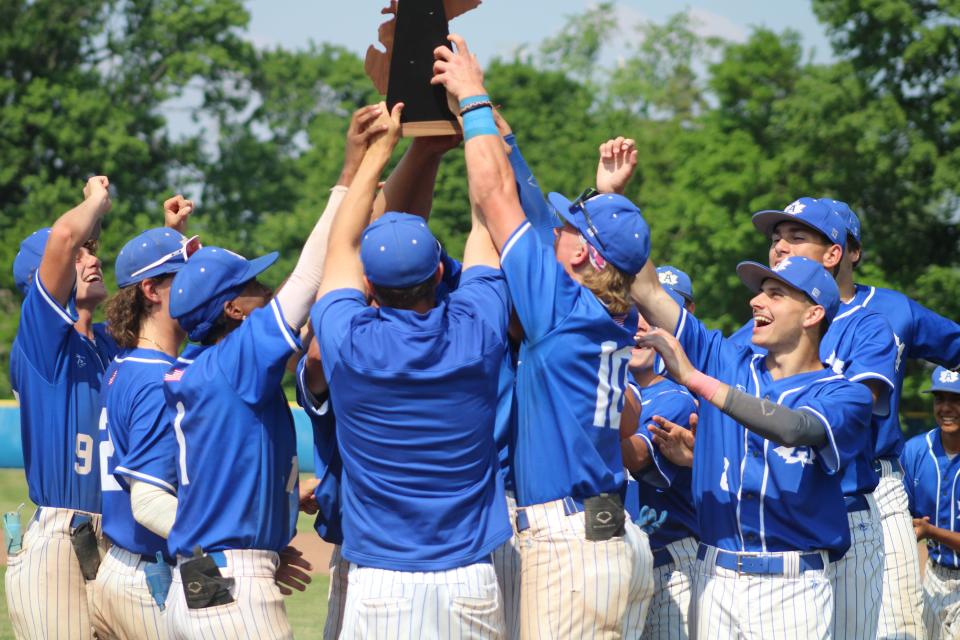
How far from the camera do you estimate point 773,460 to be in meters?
5.40

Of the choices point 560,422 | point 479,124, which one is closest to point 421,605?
point 560,422

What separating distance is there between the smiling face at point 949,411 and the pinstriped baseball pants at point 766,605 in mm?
3555

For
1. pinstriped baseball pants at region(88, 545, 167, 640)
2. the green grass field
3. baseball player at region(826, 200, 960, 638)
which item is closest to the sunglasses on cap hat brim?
pinstriped baseball pants at region(88, 545, 167, 640)

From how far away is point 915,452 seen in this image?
29.0 ft

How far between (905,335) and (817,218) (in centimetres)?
99

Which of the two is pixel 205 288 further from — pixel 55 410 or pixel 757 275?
pixel 757 275

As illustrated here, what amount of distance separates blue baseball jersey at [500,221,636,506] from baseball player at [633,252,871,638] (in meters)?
0.50

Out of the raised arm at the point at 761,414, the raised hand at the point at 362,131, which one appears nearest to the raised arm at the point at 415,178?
the raised hand at the point at 362,131

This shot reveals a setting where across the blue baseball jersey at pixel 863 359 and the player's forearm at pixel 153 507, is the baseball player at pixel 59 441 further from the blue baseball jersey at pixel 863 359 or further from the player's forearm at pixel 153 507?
the blue baseball jersey at pixel 863 359

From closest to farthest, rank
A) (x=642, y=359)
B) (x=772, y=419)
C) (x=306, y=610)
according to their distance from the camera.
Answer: (x=772, y=419) < (x=642, y=359) < (x=306, y=610)

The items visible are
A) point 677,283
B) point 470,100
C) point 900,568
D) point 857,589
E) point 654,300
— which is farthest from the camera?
point 677,283

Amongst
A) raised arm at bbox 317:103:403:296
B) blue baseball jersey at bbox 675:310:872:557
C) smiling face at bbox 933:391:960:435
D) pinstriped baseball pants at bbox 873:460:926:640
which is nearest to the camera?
raised arm at bbox 317:103:403:296

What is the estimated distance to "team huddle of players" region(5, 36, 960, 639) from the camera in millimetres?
4445

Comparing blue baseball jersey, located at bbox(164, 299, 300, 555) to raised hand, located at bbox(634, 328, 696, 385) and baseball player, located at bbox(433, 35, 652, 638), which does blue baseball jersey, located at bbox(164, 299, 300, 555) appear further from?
raised hand, located at bbox(634, 328, 696, 385)
